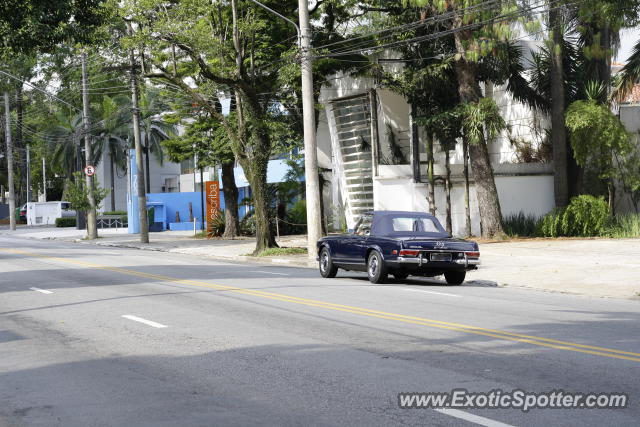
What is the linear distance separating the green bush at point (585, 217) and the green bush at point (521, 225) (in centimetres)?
147

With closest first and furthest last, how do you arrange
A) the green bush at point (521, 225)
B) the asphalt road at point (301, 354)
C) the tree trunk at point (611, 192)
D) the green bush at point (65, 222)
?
the asphalt road at point (301, 354) < the tree trunk at point (611, 192) < the green bush at point (521, 225) < the green bush at point (65, 222)

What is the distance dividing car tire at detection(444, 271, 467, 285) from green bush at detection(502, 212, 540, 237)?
1296cm

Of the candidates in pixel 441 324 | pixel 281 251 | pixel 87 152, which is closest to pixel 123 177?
pixel 87 152

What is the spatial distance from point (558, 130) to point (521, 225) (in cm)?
383

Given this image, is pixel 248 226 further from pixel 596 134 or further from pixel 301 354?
pixel 301 354

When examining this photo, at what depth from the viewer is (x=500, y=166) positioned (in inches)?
1314

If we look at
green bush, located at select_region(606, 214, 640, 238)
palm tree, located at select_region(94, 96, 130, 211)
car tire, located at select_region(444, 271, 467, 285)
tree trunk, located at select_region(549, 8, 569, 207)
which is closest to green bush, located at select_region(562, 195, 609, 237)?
green bush, located at select_region(606, 214, 640, 238)

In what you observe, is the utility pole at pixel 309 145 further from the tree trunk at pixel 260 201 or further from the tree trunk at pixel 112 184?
the tree trunk at pixel 112 184

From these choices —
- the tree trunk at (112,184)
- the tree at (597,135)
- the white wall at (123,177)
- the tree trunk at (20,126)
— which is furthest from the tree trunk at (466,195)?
the tree trunk at (20,126)

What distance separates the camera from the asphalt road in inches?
270

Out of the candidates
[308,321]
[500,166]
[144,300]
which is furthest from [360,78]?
[308,321]

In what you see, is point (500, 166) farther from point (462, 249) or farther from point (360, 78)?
point (462, 249)

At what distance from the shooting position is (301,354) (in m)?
9.38

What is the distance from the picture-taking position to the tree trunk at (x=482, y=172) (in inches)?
1181
